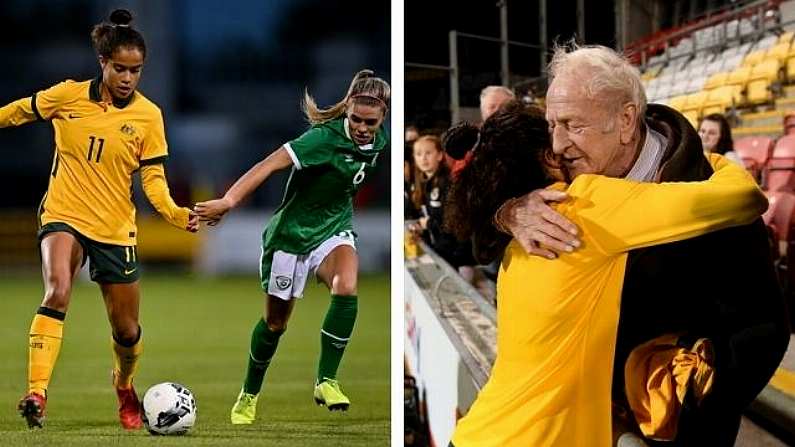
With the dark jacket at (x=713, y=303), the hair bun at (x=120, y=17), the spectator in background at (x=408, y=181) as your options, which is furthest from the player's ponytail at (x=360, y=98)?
the dark jacket at (x=713, y=303)

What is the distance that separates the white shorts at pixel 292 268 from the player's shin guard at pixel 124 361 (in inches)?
15.0

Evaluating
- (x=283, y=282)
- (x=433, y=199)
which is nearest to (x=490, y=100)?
(x=433, y=199)

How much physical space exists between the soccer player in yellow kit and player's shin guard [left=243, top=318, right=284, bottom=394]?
0.30 metres

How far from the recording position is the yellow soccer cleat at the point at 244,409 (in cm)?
Answer: 240

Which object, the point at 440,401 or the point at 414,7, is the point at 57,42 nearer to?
the point at 414,7

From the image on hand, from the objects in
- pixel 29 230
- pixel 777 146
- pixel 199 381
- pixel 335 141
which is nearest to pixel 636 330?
pixel 777 146

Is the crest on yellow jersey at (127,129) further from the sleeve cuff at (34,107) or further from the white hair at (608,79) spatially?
the white hair at (608,79)

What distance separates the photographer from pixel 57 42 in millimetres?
2348

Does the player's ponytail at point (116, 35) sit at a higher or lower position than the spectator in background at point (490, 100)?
higher

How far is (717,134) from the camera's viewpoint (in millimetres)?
2133

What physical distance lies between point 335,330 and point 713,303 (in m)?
1.16

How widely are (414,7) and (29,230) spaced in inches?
45.0

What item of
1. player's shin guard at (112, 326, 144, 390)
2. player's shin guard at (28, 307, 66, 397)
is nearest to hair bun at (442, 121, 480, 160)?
player's shin guard at (112, 326, 144, 390)

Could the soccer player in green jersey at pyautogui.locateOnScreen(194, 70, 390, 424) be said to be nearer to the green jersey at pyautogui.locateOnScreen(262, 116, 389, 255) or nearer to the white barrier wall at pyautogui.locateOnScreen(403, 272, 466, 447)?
the green jersey at pyautogui.locateOnScreen(262, 116, 389, 255)
